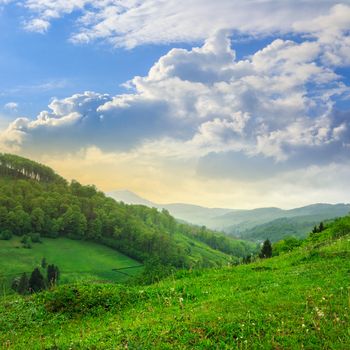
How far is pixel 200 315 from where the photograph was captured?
13.9m

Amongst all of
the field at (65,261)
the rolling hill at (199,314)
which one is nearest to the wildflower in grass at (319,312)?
the rolling hill at (199,314)

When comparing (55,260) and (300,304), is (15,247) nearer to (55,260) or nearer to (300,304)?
(55,260)

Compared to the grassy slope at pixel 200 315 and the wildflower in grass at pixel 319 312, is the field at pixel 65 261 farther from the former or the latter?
the wildflower in grass at pixel 319 312

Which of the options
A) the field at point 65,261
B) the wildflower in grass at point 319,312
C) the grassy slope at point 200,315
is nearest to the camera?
the grassy slope at point 200,315

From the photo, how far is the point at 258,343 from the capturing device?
445 inches

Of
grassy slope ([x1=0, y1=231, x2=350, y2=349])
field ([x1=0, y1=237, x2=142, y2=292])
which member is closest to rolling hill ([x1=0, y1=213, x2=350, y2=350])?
grassy slope ([x1=0, y1=231, x2=350, y2=349])

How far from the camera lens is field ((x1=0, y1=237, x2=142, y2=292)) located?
164 metres

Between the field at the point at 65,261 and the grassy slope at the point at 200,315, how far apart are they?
14312 centimetres

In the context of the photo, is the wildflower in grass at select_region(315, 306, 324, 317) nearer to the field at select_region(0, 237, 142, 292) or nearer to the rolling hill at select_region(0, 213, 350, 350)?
the rolling hill at select_region(0, 213, 350, 350)

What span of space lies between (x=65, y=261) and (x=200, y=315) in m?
177

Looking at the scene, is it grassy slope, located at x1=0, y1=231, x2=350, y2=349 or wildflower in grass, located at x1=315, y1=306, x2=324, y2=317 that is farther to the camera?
wildflower in grass, located at x1=315, y1=306, x2=324, y2=317

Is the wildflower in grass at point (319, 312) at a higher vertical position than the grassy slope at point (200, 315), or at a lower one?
higher

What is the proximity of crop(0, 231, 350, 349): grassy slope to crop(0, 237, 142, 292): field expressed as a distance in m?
143

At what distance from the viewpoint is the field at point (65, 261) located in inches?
6456
